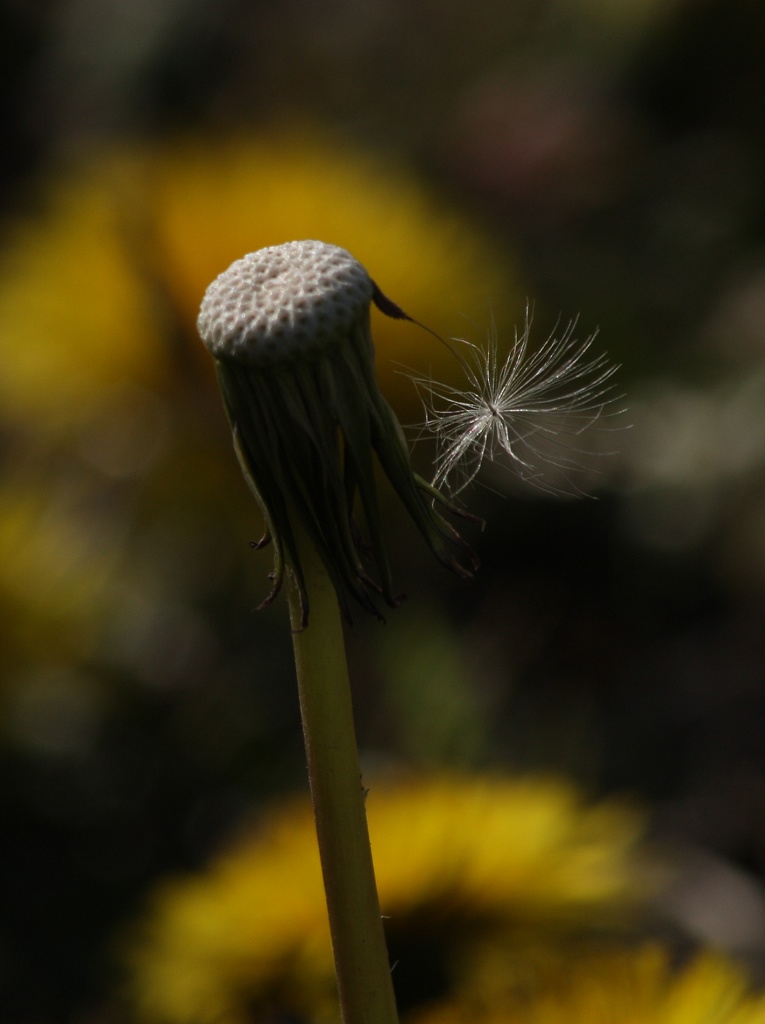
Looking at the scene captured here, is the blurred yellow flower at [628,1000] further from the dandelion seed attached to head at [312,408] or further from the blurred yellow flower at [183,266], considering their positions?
the blurred yellow flower at [183,266]

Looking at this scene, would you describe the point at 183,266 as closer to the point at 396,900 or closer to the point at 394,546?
the point at 394,546

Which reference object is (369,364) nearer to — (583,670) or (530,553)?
(583,670)

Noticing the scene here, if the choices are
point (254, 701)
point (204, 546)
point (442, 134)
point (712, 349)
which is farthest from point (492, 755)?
point (442, 134)

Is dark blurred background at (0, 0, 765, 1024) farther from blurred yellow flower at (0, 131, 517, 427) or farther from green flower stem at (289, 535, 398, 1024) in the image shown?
green flower stem at (289, 535, 398, 1024)

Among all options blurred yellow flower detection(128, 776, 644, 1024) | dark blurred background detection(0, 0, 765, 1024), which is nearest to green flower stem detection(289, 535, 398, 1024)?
blurred yellow flower detection(128, 776, 644, 1024)

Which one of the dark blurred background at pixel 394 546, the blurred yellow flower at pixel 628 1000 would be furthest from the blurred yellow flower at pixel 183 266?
the blurred yellow flower at pixel 628 1000

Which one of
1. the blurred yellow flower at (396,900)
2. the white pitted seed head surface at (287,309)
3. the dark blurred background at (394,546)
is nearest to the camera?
the white pitted seed head surface at (287,309)
